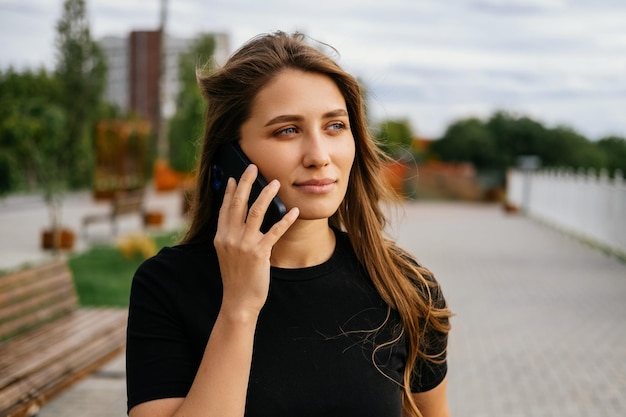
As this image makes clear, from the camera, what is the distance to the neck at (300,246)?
207cm

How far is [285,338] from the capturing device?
6.42 ft

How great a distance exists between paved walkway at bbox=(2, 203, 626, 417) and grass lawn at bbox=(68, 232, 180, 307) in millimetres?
2763

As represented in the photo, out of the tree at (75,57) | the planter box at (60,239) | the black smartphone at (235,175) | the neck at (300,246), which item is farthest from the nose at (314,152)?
the tree at (75,57)

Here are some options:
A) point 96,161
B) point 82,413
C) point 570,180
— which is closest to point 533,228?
point 570,180

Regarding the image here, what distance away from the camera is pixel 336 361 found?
1.97m

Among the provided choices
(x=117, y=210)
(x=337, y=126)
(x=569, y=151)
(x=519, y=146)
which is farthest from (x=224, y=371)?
(x=569, y=151)

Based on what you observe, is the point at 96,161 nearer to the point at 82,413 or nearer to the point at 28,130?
the point at 28,130

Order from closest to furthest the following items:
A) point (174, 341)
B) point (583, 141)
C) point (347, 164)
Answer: point (174, 341)
point (347, 164)
point (583, 141)

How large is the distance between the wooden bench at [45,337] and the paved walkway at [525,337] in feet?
1.55

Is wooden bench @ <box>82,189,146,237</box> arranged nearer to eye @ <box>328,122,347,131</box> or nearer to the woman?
the woman

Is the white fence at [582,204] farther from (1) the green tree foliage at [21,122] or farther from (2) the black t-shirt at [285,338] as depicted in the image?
(2) the black t-shirt at [285,338]

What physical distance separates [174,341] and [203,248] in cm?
30

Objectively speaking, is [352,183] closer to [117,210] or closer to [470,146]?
[117,210]

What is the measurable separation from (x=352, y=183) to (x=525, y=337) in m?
6.09
